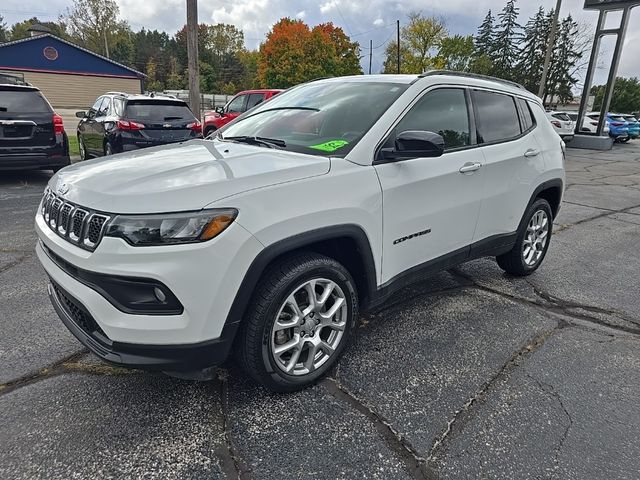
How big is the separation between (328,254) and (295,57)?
4630 cm

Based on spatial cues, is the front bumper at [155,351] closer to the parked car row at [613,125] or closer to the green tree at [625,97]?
the parked car row at [613,125]

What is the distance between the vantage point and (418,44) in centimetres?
5481

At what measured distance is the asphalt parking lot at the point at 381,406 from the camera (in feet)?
6.84

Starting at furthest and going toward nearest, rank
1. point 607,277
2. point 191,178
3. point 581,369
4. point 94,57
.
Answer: point 94,57 → point 607,277 → point 581,369 → point 191,178

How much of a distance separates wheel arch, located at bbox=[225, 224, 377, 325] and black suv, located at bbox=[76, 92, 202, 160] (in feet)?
22.8

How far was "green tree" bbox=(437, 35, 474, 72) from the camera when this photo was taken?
5353 centimetres

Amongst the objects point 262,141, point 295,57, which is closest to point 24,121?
point 262,141

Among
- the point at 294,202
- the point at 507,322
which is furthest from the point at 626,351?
the point at 294,202

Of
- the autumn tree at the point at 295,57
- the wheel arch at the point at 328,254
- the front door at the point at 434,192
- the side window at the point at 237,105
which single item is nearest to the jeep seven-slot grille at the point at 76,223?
the wheel arch at the point at 328,254

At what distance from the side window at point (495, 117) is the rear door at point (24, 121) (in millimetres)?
7189

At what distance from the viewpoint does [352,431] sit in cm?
229

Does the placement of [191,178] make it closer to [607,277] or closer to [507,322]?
[507,322]

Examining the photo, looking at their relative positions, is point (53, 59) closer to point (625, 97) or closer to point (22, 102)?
point (22, 102)

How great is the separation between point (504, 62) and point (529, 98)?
5491 centimetres
